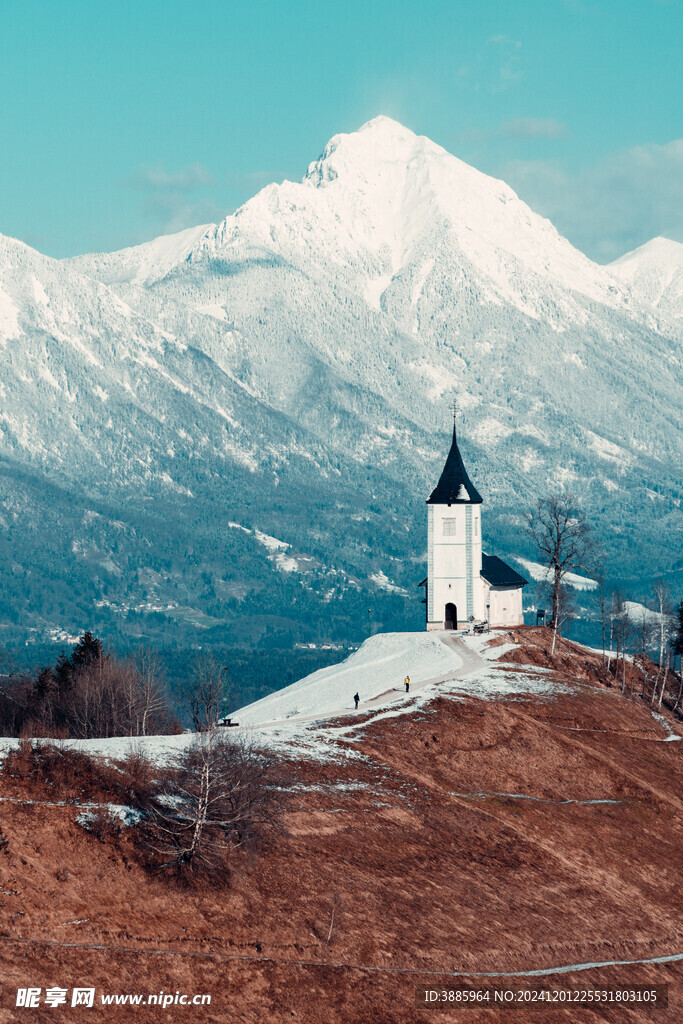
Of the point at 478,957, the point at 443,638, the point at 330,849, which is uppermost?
the point at 443,638

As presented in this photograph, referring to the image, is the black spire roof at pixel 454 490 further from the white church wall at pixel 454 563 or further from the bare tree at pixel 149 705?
the bare tree at pixel 149 705

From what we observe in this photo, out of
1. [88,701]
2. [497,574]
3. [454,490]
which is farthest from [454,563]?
[88,701]

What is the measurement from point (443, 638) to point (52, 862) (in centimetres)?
6109

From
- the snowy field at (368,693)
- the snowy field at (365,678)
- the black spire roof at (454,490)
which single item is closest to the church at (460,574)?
the black spire roof at (454,490)

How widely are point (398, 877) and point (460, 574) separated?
188ft

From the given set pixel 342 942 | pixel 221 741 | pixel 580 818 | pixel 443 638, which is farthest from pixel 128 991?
pixel 443 638

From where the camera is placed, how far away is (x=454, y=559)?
382 feet

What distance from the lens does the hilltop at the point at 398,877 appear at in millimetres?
49500

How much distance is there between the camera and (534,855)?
67.4 metres

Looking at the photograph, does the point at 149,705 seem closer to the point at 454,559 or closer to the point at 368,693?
the point at 368,693

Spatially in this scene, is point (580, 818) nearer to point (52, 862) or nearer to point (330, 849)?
point (330, 849)

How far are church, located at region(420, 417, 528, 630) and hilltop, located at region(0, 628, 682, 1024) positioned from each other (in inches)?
920

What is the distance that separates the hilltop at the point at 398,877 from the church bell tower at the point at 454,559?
23.3 metres

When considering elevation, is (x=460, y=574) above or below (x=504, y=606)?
above
